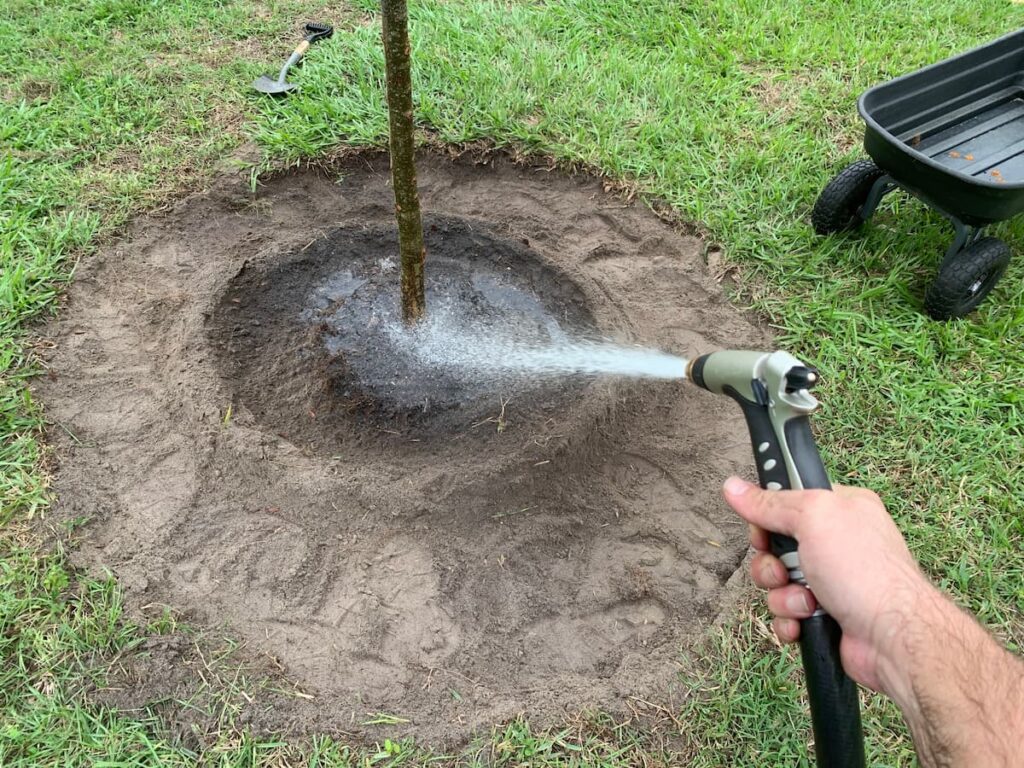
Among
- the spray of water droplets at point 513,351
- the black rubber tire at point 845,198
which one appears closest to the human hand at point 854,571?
the spray of water droplets at point 513,351

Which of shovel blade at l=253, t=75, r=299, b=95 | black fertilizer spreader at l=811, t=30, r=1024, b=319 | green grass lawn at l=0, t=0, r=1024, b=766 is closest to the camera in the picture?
green grass lawn at l=0, t=0, r=1024, b=766

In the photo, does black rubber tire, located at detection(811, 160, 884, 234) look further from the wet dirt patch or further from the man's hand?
the man's hand

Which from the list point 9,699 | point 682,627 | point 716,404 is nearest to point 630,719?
point 682,627

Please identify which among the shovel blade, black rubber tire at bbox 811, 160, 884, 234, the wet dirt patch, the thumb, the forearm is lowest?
the wet dirt patch

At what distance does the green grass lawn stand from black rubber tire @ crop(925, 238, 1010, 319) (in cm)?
8

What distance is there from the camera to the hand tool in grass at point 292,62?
414 centimetres

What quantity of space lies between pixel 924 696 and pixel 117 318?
9.51 feet

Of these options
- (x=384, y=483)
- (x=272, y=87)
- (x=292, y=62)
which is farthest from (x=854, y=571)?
(x=292, y=62)

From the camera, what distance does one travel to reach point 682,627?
2.35m

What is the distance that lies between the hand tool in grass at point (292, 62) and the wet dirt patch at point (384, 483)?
Result: 977mm

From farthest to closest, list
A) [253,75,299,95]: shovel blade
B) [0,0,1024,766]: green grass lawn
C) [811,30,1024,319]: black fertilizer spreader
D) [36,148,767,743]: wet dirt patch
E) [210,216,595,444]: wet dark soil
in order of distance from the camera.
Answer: [253,75,299,95]: shovel blade → [811,30,1024,319]: black fertilizer spreader → [210,216,595,444]: wet dark soil → [36,148,767,743]: wet dirt patch → [0,0,1024,766]: green grass lawn

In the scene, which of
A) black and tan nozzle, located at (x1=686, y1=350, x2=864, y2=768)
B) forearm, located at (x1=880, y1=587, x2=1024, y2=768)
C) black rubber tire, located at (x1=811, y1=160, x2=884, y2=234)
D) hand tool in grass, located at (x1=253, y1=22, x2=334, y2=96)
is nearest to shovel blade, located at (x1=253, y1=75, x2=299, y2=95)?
hand tool in grass, located at (x1=253, y1=22, x2=334, y2=96)

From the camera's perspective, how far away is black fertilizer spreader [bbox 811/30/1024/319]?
3.00 meters

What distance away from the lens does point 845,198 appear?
3.44 meters
